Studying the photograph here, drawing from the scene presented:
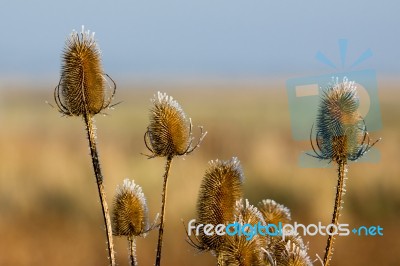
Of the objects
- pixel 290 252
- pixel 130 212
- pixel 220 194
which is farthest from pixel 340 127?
pixel 130 212

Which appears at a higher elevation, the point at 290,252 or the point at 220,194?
the point at 220,194

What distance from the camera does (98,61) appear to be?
10.1ft

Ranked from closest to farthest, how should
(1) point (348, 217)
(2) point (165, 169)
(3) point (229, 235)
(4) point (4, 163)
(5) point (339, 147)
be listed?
1. (3) point (229, 235)
2. (5) point (339, 147)
3. (2) point (165, 169)
4. (1) point (348, 217)
5. (4) point (4, 163)

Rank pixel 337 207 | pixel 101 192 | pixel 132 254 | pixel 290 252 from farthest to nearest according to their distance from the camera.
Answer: pixel 132 254 → pixel 101 192 → pixel 337 207 → pixel 290 252

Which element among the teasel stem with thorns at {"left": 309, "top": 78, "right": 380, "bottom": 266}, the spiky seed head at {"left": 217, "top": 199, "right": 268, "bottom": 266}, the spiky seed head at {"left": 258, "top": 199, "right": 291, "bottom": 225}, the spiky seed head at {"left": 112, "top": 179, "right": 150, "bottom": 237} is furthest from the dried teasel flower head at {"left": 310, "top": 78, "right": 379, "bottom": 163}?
the spiky seed head at {"left": 112, "top": 179, "right": 150, "bottom": 237}

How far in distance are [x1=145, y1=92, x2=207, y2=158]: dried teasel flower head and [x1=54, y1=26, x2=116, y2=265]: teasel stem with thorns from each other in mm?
199

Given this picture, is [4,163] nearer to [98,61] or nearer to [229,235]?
[98,61]

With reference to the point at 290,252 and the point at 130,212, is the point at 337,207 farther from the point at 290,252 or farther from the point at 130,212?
the point at 130,212

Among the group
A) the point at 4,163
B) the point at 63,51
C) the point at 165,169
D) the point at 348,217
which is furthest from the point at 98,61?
the point at 4,163

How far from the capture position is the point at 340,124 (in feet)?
9.26

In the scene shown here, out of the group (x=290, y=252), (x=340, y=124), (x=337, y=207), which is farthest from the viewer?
(x=340, y=124)

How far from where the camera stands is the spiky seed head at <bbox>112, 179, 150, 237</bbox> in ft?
10.2

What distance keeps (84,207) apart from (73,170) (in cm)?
72

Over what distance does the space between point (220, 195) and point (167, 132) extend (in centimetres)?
33
